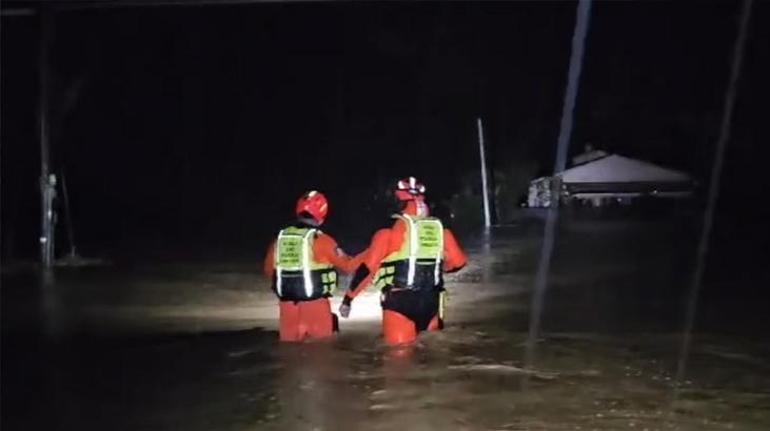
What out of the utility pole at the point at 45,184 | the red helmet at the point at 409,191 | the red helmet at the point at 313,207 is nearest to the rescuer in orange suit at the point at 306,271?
the red helmet at the point at 313,207

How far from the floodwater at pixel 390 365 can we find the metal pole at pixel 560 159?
0.55 ft

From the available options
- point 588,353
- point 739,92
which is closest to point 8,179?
point 739,92

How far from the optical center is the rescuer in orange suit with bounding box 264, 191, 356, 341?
12133mm

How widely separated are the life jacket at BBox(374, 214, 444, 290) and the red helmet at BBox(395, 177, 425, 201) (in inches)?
8.7

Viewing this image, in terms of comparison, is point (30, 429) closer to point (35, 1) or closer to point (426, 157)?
point (35, 1)

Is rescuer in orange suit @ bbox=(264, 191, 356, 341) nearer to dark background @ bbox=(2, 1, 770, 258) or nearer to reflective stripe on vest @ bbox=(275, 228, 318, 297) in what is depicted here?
reflective stripe on vest @ bbox=(275, 228, 318, 297)

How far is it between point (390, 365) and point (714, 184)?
37.5m

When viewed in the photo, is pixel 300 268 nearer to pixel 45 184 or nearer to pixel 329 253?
pixel 329 253

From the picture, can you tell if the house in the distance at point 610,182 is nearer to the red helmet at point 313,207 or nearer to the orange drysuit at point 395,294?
the red helmet at point 313,207

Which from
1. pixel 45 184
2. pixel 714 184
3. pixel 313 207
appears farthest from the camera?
pixel 714 184

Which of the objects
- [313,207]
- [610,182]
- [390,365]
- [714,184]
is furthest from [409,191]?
[714,184]

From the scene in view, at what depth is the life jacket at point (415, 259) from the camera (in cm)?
1185

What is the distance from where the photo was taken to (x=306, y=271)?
12.1m

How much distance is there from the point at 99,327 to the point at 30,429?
605 cm
